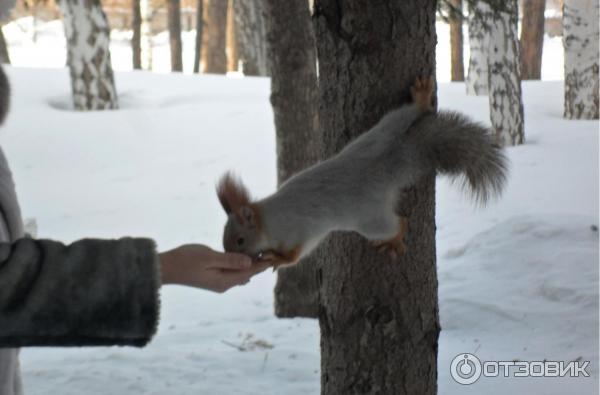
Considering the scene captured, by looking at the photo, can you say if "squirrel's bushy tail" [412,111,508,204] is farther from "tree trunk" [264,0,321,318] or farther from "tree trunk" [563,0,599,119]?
"tree trunk" [563,0,599,119]

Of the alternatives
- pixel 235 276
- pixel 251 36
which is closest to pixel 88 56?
pixel 251 36

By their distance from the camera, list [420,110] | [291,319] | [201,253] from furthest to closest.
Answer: [291,319] < [420,110] < [201,253]

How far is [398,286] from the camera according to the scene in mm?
2021

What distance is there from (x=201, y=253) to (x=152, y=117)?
24.5 ft

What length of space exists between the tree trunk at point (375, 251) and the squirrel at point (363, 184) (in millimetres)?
184

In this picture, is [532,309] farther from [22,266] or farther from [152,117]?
[152,117]

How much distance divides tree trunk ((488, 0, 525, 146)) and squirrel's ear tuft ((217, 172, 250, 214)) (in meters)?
6.01

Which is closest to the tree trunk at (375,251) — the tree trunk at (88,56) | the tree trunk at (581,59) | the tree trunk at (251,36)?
the tree trunk at (581,59)

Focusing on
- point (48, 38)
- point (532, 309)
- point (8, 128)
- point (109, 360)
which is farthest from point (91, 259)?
point (48, 38)

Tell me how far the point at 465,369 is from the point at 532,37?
35.1 ft

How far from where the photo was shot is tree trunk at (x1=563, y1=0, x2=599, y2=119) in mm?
8172

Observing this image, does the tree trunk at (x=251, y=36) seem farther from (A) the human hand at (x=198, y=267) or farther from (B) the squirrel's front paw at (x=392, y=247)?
(A) the human hand at (x=198, y=267)

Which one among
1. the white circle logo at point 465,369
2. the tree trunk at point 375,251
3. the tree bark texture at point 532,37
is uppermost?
the tree bark texture at point 532,37

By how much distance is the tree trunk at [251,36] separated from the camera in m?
12.7
